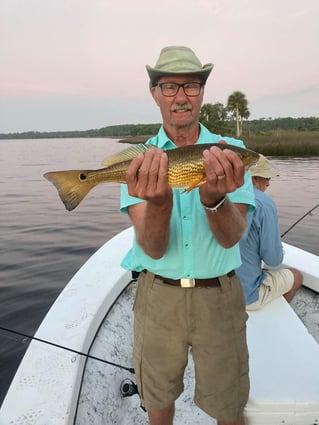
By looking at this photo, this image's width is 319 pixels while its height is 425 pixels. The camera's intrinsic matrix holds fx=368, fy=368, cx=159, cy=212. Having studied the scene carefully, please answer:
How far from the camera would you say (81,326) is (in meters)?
3.31

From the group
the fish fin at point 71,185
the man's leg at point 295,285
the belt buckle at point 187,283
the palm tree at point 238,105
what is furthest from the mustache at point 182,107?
the palm tree at point 238,105

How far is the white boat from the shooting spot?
252cm

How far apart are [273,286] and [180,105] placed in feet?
8.16

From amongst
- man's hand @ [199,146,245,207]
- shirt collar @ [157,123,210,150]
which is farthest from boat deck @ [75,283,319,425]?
shirt collar @ [157,123,210,150]

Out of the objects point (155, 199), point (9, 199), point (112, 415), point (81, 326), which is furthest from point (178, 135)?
point (9, 199)

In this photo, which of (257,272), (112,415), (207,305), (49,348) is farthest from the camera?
(257,272)

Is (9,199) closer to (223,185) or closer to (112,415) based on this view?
(112,415)

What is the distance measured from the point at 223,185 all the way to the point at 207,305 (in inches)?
30.4

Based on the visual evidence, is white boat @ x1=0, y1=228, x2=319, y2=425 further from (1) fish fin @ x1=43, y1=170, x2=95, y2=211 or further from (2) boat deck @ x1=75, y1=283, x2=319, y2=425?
(1) fish fin @ x1=43, y1=170, x2=95, y2=211

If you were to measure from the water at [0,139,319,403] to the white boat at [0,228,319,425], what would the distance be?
368 millimetres

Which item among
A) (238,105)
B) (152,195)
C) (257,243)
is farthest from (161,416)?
(238,105)

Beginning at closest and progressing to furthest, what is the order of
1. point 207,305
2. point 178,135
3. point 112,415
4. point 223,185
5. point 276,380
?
1. point 223,185
2. point 207,305
3. point 178,135
4. point 276,380
5. point 112,415

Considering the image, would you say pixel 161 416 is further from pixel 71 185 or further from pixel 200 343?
pixel 71 185

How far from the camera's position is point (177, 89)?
7.72 ft
